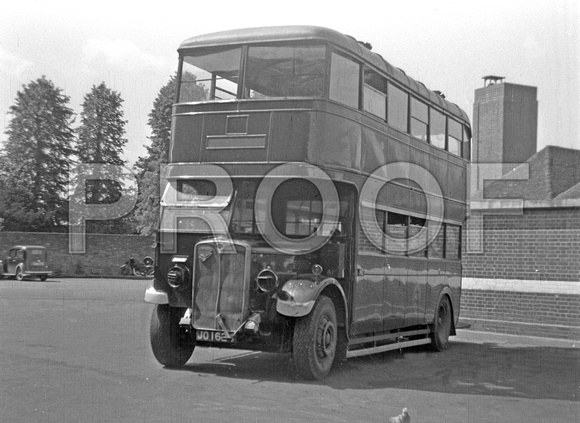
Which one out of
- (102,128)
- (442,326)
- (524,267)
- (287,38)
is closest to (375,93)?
(287,38)

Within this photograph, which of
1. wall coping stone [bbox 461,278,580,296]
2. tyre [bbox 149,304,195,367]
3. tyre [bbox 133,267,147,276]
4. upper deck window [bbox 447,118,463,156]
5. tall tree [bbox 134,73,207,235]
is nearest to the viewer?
tyre [bbox 149,304,195,367]

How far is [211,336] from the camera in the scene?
912 centimetres

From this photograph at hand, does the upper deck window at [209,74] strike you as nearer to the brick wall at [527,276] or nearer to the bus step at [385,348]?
the bus step at [385,348]

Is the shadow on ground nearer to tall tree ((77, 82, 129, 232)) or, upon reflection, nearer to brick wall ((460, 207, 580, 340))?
brick wall ((460, 207, 580, 340))

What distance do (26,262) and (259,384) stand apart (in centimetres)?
2980

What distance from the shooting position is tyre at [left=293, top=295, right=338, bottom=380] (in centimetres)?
898

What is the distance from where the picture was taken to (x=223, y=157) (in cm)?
960

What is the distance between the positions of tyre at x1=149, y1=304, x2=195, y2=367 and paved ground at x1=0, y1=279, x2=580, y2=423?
215mm

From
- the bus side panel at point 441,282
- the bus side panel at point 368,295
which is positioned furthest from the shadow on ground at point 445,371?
the bus side panel at point 441,282

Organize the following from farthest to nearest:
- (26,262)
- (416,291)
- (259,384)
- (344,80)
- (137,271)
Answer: (137,271), (26,262), (416,291), (344,80), (259,384)

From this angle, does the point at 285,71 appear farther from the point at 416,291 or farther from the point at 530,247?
the point at 530,247

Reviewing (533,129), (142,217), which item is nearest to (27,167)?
(142,217)

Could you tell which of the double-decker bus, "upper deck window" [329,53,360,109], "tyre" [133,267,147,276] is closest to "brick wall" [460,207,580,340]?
the double-decker bus

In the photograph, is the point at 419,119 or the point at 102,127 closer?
the point at 419,119
